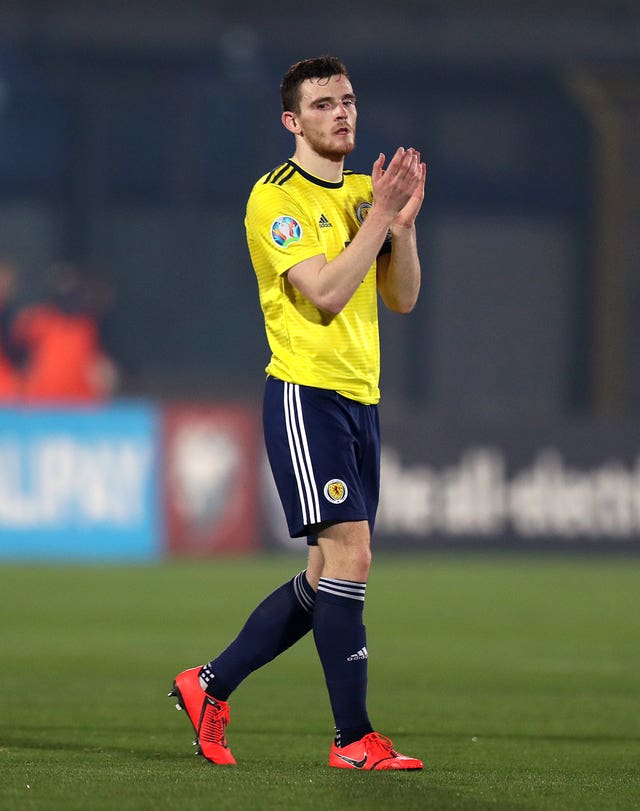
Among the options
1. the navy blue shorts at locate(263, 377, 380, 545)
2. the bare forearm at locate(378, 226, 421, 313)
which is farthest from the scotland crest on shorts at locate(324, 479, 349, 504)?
the bare forearm at locate(378, 226, 421, 313)

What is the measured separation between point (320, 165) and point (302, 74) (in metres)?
0.27

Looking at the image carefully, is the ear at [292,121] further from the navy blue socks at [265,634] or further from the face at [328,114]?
the navy blue socks at [265,634]

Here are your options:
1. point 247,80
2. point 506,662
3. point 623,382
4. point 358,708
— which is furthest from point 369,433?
point 247,80

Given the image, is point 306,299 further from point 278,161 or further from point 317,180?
point 278,161

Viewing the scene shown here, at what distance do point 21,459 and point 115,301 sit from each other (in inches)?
342

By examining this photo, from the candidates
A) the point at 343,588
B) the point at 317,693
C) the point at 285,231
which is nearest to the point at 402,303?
the point at 285,231

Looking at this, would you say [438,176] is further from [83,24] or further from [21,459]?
[21,459]

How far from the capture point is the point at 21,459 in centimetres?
1462

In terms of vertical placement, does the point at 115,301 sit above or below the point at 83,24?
below

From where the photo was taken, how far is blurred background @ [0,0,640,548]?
73.9 feet

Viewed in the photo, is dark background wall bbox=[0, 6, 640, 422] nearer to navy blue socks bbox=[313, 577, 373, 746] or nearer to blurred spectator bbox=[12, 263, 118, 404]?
blurred spectator bbox=[12, 263, 118, 404]

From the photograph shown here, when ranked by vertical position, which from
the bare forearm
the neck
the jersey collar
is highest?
the neck

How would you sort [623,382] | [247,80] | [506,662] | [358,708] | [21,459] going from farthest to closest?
[247,80] → [623,382] → [21,459] → [506,662] → [358,708]

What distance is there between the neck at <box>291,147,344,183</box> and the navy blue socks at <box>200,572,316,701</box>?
1201 mm
